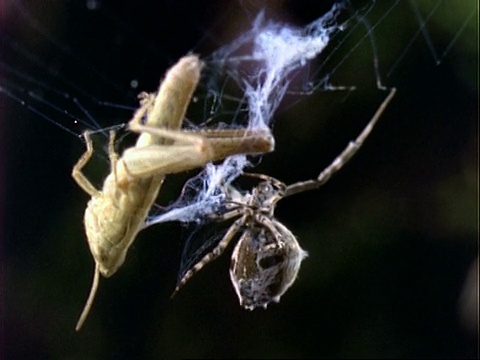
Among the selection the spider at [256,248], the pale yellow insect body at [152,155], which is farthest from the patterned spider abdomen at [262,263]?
the pale yellow insect body at [152,155]

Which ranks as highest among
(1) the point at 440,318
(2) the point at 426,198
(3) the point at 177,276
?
(3) the point at 177,276

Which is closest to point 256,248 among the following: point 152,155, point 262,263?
point 262,263

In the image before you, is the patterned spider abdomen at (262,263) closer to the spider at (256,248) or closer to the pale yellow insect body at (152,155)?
the spider at (256,248)

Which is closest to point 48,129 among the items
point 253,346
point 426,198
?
point 253,346

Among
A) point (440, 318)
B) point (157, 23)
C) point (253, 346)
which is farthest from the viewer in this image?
point (440, 318)

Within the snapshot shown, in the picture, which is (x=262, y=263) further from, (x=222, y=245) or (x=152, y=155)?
(x=152, y=155)

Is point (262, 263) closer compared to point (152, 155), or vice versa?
point (152, 155)

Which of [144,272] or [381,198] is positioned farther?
[381,198]

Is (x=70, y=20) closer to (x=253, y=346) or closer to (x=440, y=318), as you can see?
(x=253, y=346)
